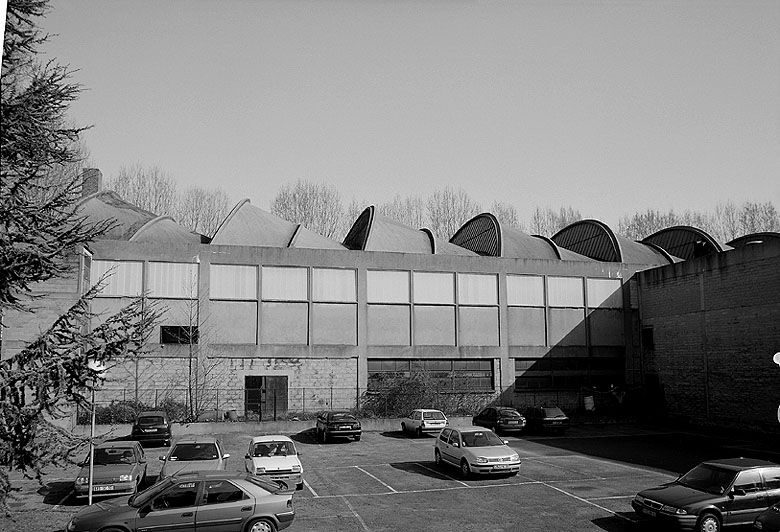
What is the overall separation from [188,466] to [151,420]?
36.4ft

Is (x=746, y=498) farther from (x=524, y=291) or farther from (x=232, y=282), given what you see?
(x=232, y=282)

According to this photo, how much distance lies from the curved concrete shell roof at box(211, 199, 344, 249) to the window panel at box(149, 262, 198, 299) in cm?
252

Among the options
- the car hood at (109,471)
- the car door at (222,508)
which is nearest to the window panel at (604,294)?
the car hood at (109,471)

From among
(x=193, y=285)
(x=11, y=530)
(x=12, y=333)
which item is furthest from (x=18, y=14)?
(x=193, y=285)

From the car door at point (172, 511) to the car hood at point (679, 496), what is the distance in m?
9.89

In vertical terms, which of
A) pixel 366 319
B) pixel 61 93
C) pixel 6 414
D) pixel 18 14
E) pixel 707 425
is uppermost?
pixel 18 14

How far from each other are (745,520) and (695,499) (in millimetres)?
1177

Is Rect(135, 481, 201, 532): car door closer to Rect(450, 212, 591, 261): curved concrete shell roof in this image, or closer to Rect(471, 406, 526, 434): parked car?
Rect(471, 406, 526, 434): parked car

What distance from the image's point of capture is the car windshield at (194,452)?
1983 centimetres

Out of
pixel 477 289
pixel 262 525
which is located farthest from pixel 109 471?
pixel 477 289

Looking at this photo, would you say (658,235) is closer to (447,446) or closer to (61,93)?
(447,446)

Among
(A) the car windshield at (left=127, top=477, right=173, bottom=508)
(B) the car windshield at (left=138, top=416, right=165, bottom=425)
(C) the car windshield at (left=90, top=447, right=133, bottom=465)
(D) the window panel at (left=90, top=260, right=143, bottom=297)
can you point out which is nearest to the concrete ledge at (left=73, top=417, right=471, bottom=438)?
(B) the car windshield at (left=138, top=416, right=165, bottom=425)

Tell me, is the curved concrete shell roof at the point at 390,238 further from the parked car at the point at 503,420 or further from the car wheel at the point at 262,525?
the car wheel at the point at 262,525

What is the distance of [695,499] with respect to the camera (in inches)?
576
